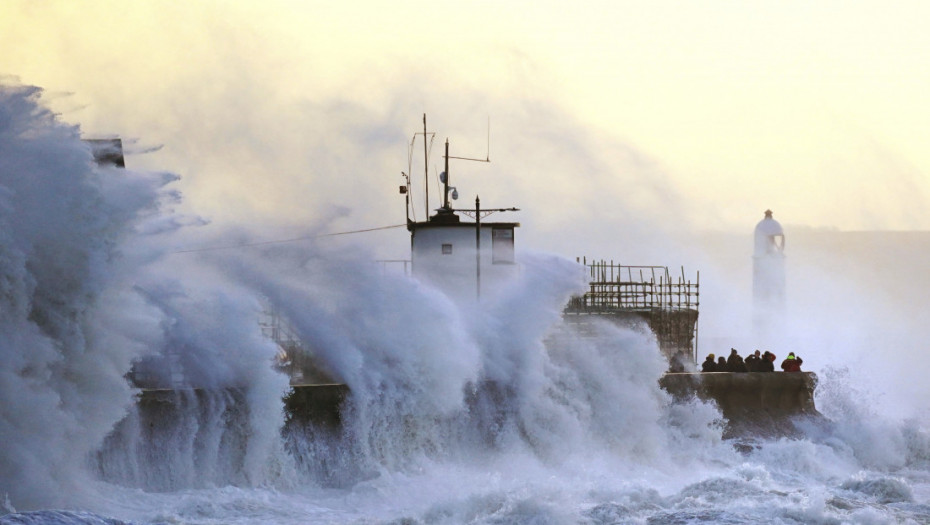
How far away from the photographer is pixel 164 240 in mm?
18219

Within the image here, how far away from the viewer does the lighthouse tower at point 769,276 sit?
131ft

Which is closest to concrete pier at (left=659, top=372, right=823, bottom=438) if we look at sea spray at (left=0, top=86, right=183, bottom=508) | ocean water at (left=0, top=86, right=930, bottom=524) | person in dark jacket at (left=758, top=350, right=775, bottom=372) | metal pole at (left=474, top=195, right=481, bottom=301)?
ocean water at (left=0, top=86, right=930, bottom=524)

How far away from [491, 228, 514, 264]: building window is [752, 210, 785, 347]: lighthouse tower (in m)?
15.2

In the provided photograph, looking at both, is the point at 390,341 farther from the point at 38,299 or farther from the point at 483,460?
the point at 38,299

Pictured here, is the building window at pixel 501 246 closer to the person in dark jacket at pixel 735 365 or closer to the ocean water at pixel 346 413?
the ocean water at pixel 346 413

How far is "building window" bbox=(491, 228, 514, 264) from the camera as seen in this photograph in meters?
26.4

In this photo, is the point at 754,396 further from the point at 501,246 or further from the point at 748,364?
the point at 501,246

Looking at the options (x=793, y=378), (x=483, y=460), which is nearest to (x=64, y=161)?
(x=483, y=460)

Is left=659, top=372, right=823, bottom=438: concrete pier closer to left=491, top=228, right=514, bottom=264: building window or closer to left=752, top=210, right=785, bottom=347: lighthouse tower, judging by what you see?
left=491, top=228, right=514, bottom=264: building window

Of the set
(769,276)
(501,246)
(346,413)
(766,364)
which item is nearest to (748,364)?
(766,364)

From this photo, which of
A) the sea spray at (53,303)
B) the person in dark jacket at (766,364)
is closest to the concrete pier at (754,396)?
the person in dark jacket at (766,364)

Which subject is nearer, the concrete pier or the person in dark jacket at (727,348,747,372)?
the concrete pier

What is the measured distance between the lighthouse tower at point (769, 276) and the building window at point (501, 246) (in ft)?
49.9

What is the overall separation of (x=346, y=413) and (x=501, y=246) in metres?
7.69
